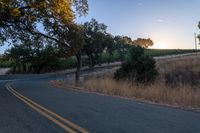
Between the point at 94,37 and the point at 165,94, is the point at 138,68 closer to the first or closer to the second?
the point at 165,94

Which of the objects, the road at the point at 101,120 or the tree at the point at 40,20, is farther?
the tree at the point at 40,20

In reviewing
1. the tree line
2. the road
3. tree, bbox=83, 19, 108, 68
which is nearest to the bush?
the tree line

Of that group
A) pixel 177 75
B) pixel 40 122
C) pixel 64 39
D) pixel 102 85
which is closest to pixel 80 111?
pixel 40 122

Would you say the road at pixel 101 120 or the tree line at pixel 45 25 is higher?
the tree line at pixel 45 25

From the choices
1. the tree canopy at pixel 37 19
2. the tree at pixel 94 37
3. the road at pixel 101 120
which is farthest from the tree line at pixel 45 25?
the tree at pixel 94 37

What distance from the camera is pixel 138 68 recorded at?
28078 millimetres

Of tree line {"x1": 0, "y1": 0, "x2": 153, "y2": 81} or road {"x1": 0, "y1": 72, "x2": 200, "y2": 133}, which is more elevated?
tree line {"x1": 0, "y1": 0, "x2": 153, "y2": 81}

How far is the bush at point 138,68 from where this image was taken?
1082 inches

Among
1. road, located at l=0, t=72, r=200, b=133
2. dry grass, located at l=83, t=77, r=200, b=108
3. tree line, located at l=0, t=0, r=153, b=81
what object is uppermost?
tree line, located at l=0, t=0, r=153, b=81

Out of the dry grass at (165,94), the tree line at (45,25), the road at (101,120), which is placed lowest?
the dry grass at (165,94)

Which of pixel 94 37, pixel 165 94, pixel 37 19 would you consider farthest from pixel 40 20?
pixel 94 37

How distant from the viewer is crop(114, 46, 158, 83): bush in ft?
90.2

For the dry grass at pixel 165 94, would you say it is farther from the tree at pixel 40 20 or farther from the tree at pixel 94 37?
the tree at pixel 94 37

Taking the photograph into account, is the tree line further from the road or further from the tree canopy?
the road
